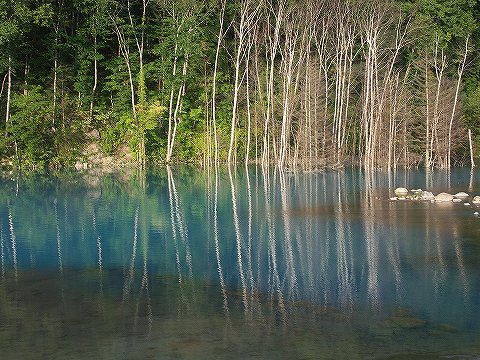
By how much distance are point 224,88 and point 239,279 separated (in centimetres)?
3960

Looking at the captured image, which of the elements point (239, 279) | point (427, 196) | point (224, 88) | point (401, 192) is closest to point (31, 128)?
point (224, 88)

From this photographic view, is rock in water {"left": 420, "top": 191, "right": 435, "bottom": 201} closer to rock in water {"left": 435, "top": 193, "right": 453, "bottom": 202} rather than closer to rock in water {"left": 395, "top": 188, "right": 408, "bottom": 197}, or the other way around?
rock in water {"left": 435, "top": 193, "right": 453, "bottom": 202}

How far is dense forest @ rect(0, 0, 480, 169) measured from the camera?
1815 inches

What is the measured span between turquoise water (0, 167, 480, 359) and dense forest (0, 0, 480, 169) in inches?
745

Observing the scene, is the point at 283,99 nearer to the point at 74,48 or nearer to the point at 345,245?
the point at 74,48

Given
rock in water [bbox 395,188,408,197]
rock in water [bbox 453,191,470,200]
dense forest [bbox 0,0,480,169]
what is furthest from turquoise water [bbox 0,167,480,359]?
dense forest [bbox 0,0,480,169]

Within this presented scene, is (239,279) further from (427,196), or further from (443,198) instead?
(427,196)

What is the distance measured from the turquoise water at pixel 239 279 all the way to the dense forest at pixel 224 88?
18.9 metres

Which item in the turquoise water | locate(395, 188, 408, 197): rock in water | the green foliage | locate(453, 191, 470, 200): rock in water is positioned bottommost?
the turquoise water

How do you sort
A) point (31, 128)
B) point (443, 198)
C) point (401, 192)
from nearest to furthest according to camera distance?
point (443, 198) < point (401, 192) < point (31, 128)

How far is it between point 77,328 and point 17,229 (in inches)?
450

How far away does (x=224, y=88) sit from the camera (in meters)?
53.0

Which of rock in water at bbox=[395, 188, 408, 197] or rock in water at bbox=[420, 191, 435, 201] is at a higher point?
rock in water at bbox=[395, 188, 408, 197]

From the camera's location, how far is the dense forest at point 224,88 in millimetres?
46094
